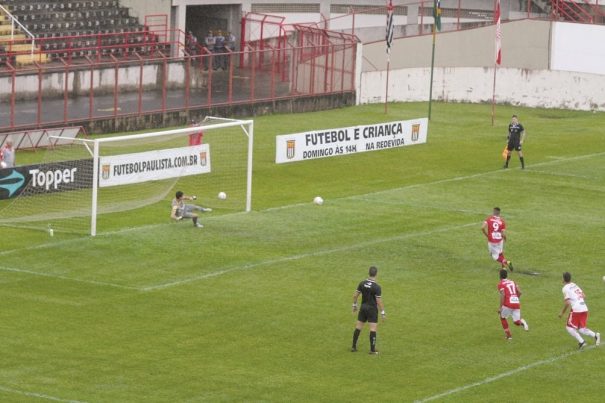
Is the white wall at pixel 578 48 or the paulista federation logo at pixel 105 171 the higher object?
the white wall at pixel 578 48

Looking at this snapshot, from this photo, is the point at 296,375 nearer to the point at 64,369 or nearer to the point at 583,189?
the point at 64,369

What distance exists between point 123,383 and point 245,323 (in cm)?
530

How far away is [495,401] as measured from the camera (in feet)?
90.9

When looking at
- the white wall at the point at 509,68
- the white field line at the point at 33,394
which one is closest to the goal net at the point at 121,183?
the white field line at the point at 33,394

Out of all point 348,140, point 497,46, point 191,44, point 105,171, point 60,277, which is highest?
point 497,46

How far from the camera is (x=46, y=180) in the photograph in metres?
44.2

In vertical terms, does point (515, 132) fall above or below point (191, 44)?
below

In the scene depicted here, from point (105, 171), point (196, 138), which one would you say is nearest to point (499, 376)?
point (105, 171)

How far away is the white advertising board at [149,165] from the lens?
44.3 metres

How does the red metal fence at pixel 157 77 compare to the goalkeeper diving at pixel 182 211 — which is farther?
the red metal fence at pixel 157 77

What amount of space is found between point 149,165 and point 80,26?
24.7 metres

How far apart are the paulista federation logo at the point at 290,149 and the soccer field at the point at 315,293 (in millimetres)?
666

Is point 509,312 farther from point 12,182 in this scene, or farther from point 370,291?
point 12,182

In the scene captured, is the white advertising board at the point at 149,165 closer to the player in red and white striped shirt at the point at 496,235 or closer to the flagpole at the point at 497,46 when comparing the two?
the player in red and white striped shirt at the point at 496,235
